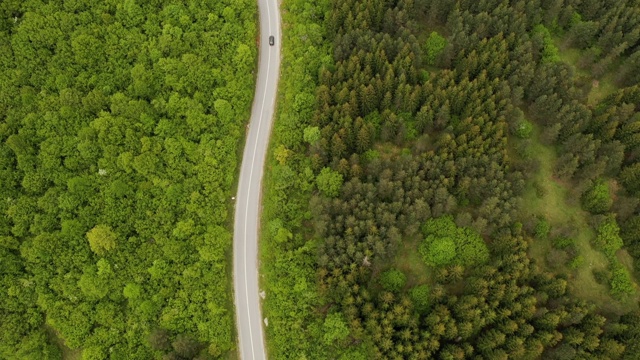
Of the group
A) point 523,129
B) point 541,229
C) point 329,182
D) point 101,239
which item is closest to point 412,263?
point 329,182

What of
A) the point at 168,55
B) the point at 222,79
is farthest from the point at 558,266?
the point at 168,55

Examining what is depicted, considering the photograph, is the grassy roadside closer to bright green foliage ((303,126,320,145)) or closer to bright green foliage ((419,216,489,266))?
bright green foliage ((303,126,320,145))

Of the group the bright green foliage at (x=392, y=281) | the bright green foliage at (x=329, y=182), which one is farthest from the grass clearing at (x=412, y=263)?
the bright green foliage at (x=329, y=182)

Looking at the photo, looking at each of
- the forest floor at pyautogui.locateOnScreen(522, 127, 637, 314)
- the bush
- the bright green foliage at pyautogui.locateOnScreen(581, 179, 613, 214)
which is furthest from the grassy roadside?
the bright green foliage at pyautogui.locateOnScreen(581, 179, 613, 214)

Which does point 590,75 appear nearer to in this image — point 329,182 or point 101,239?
point 329,182

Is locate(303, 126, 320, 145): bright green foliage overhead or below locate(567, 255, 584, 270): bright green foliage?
overhead

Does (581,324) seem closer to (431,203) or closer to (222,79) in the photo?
(431,203)
